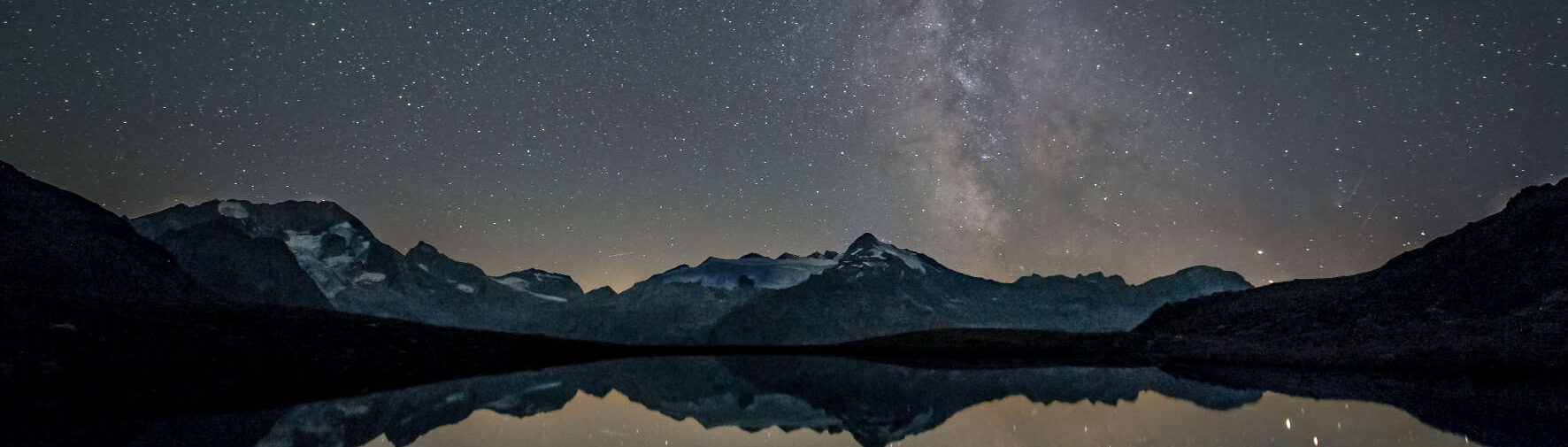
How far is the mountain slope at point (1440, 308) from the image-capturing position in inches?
3371

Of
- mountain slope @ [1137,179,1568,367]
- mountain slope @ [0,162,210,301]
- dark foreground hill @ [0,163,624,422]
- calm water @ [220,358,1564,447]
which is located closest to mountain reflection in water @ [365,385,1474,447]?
calm water @ [220,358,1564,447]


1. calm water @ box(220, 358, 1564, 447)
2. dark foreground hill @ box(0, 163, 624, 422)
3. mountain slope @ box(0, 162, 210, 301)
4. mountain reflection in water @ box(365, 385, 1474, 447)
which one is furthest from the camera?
mountain slope @ box(0, 162, 210, 301)

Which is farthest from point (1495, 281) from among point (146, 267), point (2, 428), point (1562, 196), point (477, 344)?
point (146, 267)

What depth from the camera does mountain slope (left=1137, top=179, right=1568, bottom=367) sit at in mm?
85625

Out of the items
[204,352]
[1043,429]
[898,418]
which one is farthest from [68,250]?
[1043,429]

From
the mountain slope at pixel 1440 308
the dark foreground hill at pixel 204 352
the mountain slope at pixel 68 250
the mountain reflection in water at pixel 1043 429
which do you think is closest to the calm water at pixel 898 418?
the mountain reflection in water at pixel 1043 429

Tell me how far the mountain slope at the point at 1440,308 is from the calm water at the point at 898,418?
68.7m

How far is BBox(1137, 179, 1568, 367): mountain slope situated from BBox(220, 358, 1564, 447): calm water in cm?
6870

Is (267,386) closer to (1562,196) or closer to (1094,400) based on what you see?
(1094,400)

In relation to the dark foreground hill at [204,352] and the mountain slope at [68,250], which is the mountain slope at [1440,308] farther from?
the mountain slope at [68,250]

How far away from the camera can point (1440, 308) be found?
125m

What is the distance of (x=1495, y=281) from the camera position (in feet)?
406

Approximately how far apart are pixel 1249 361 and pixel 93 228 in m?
Answer: 246

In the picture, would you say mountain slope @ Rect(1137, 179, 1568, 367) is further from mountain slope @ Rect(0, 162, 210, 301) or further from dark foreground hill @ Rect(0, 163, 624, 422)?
mountain slope @ Rect(0, 162, 210, 301)
